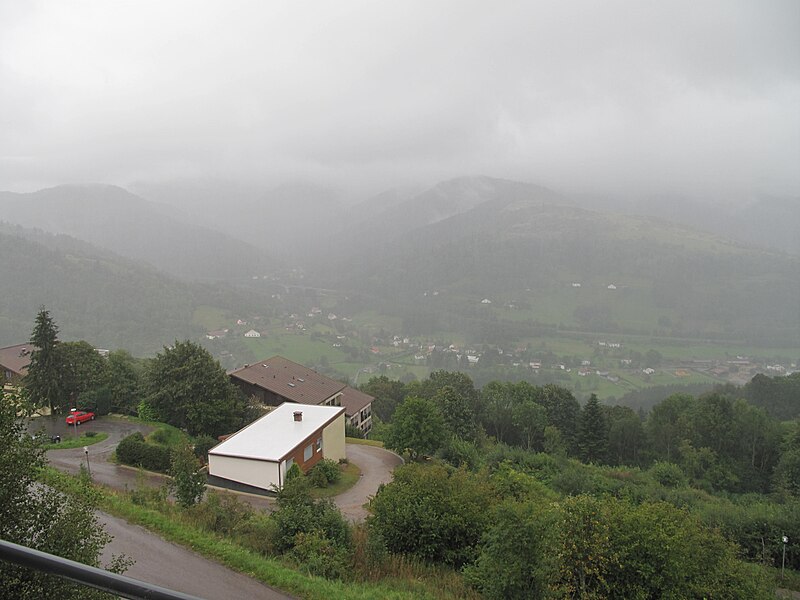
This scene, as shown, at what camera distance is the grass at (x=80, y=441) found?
69.5 feet

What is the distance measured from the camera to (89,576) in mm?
1583

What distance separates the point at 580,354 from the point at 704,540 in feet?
433

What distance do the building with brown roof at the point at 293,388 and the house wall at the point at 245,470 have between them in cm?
1194

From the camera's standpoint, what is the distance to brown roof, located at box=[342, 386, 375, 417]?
39169mm

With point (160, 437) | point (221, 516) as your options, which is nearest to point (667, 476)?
point (160, 437)

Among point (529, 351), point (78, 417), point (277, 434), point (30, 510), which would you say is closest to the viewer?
point (30, 510)

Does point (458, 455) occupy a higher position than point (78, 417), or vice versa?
point (78, 417)

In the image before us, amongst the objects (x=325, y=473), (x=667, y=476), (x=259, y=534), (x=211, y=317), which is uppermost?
(x=259, y=534)

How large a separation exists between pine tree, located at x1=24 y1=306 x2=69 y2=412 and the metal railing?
28.9 metres

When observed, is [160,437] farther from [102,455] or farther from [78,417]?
[78,417]

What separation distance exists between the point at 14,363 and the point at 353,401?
23.5 m

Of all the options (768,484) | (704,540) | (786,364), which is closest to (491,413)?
(768,484)

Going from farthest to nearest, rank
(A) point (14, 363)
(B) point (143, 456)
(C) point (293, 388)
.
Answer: (C) point (293, 388) < (A) point (14, 363) < (B) point (143, 456)

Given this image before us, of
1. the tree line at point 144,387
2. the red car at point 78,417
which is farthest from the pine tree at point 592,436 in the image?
the red car at point 78,417
